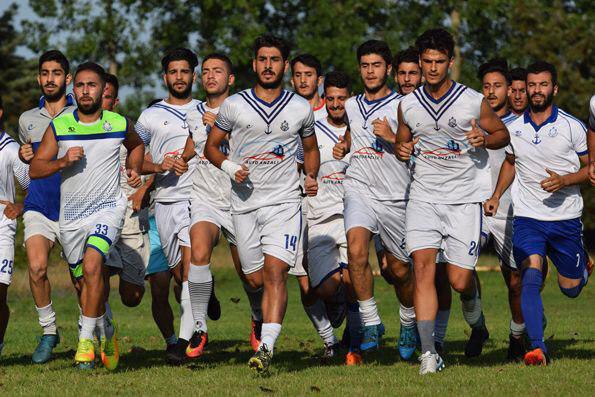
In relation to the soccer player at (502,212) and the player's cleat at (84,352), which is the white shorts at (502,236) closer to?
the soccer player at (502,212)

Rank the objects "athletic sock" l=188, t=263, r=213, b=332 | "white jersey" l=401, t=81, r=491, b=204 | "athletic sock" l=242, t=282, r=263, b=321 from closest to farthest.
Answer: "white jersey" l=401, t=81, r=491, b=204, "athletic sock" l=188, t=263, r=213, b=332, "athletic sock" l=242, t=282, r=263, b=321

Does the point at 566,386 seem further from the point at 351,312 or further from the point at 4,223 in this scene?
the point at 4,223

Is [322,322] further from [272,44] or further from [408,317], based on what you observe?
[272,44]

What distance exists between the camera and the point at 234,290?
30.4 metres

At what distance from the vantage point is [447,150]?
467 inches

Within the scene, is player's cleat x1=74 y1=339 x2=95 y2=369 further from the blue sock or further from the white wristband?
the blue sock

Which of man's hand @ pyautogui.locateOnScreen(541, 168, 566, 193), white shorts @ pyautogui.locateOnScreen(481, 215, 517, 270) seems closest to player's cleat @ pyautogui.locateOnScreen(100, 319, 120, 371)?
white shorts @ pyautogui.locateOnScreen(481, 215, 517, 270)

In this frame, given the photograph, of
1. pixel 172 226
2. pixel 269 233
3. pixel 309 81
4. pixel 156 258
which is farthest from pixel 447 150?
pixel 156 258

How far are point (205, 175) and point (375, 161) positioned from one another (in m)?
1.76

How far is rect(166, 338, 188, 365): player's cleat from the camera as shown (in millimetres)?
13039

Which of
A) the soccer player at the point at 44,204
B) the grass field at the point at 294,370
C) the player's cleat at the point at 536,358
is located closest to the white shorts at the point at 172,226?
the grass field at the point at 294,370

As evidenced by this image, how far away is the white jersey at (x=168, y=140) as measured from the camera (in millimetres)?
13922

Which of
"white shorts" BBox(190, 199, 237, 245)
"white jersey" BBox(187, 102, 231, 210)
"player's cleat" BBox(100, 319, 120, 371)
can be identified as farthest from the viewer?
"white jersey" BBox(187, 102, 231, 210)

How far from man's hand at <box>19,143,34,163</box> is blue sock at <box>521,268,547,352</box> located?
4961mm
